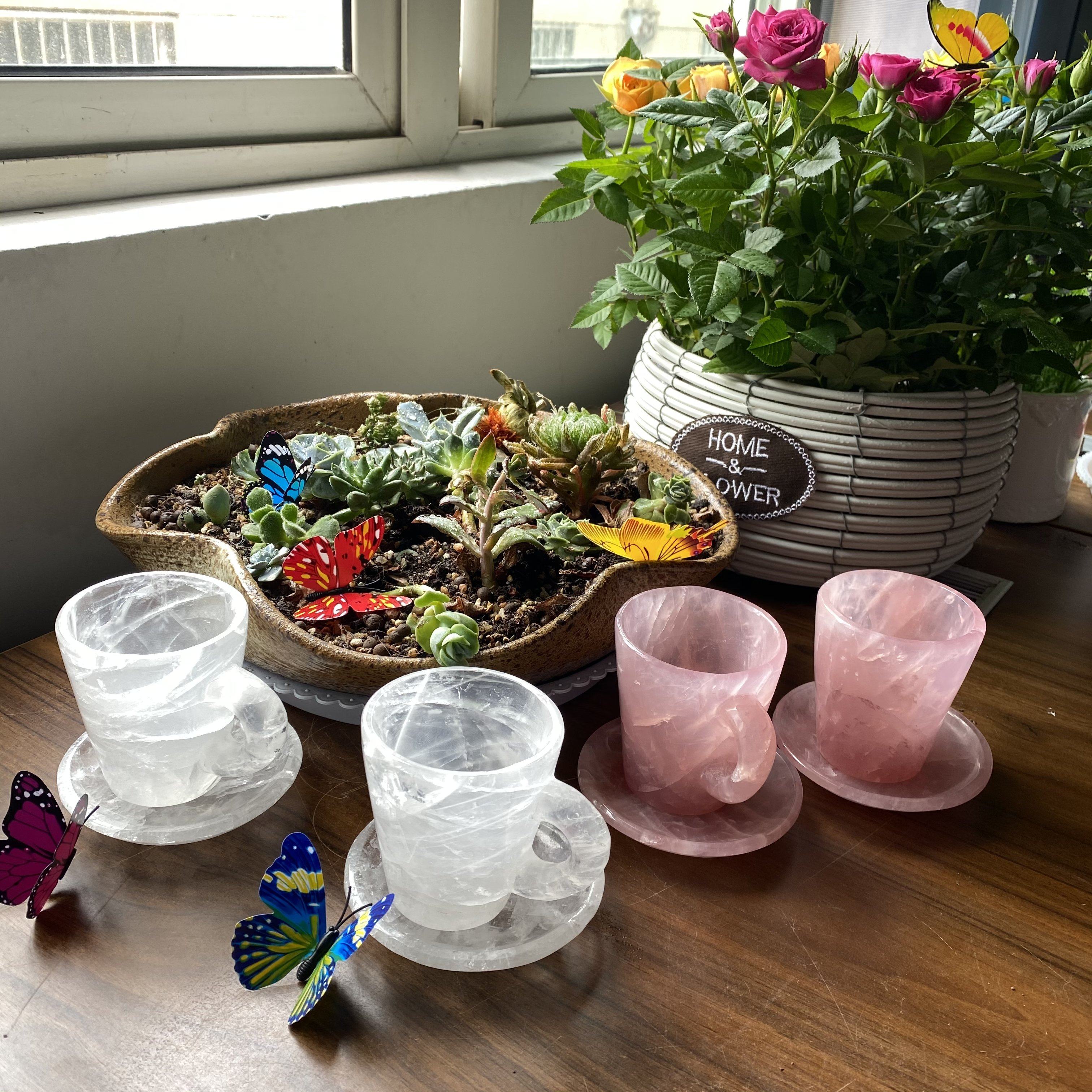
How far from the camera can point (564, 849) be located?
54 cm

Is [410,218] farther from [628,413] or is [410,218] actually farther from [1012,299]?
[1012,299]

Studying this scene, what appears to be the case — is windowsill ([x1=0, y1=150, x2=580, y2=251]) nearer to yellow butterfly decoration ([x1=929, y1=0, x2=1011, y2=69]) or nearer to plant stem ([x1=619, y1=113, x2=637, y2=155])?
plant stem ([x1=619, y1=113, x2=637, y2=155])

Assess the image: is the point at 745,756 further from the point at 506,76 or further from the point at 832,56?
the point at 506,76

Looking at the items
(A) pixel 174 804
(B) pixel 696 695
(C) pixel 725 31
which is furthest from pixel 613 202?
(A) pixel 174 804

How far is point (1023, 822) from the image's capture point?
0.62m

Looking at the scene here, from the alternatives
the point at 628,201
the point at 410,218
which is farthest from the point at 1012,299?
the point at 410,218

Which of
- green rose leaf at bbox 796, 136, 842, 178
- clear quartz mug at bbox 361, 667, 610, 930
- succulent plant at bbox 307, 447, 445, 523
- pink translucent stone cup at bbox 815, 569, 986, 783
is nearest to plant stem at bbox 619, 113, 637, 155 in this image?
green rose leaf at bbox 796, 136, 842, 178

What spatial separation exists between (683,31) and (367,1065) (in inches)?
60.4

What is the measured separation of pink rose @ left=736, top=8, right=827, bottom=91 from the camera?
640 mm

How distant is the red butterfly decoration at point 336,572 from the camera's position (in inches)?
25.0

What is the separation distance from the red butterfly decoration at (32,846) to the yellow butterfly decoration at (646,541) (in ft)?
1.22

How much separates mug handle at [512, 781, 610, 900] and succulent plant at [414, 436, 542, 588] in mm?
206

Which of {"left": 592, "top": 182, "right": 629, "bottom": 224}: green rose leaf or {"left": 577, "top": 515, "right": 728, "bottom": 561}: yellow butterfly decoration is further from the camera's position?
{"left": 592, "top": 182, "right": 629, "bottom": 224}: green rose leaf

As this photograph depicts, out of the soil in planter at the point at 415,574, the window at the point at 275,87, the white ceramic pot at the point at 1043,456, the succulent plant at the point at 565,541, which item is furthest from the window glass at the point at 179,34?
the white ceramic pot at the point at 1043,456
